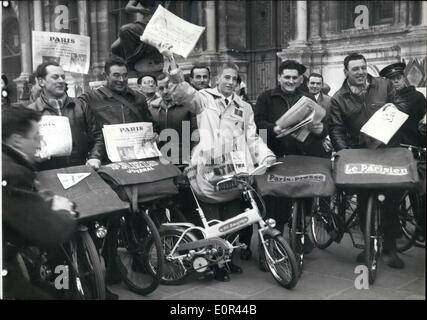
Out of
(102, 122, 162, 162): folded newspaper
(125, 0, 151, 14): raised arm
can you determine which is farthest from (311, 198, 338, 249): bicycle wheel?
(125, 0, 151, 14): raised arm

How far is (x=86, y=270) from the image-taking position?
3.66 meters

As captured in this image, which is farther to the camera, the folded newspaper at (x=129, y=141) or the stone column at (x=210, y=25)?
the stone column at (x=210, y=25)

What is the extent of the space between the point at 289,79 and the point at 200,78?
3.60ft

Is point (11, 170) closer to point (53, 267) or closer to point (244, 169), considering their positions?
point (53, 267)

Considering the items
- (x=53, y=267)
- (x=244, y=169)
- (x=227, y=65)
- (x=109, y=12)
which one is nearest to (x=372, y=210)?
(x=244, y=169)

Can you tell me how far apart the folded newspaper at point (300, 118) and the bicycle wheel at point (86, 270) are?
179 centimetres

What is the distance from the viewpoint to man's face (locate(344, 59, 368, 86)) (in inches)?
172

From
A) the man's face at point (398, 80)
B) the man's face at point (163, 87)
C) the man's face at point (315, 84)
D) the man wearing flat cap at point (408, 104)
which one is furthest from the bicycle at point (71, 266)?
the man's face at point (315, 84)

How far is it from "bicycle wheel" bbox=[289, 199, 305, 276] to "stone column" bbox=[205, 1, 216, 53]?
23.8 ft

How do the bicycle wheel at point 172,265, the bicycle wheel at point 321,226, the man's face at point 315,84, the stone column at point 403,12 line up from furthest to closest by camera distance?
the stone column at point 403,12, the man's face at point 315,84, the bicycle wheel at point 321,226, the bicycle wheel at point 172,265

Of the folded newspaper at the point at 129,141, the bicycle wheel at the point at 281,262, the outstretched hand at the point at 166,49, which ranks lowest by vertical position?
the bicycle wheel at the point at 281,262

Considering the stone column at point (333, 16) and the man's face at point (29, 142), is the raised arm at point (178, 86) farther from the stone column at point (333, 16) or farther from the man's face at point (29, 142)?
the stone column at point (333, 16)

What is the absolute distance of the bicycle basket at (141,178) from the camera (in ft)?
13.0

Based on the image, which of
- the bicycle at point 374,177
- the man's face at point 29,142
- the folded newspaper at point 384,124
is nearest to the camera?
the man's face at point 29,142
